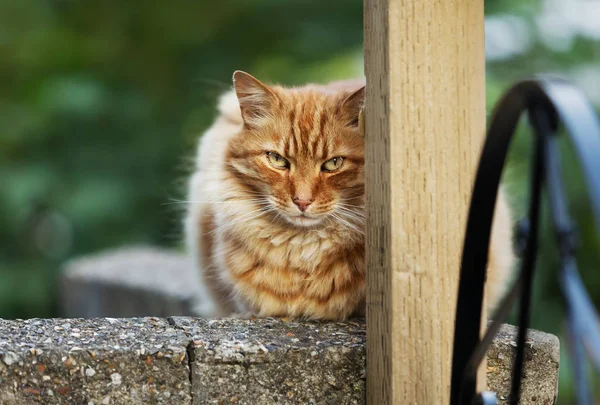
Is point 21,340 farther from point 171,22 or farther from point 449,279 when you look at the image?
point 171,22

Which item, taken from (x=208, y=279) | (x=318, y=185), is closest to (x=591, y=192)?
(x=318, y=185)

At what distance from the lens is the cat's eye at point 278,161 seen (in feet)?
6.59

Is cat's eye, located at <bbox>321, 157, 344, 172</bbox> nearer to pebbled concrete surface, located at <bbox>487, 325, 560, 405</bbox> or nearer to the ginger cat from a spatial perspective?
the ginger cat

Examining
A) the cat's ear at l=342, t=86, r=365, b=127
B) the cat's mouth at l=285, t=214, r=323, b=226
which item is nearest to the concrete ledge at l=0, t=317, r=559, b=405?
the cat's mouth at l=285, t=214, r=323, b=226

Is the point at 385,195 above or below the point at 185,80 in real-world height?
below

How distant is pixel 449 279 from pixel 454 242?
0.07 metres

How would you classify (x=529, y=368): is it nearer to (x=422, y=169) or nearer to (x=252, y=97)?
(x=422, y=169)

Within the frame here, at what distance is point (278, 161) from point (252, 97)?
0.57ft

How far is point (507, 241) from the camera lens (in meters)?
2.29

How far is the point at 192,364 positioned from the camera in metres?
1.64

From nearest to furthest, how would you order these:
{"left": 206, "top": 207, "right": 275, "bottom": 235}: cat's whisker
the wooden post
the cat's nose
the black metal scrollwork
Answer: the black metal scrollwork, the wooden post, the cat's nose, {"left": 206, "top": 207, "right": 275, "bottom": 235}: cat's whisker

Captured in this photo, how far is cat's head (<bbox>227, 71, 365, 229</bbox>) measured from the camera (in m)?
1.95

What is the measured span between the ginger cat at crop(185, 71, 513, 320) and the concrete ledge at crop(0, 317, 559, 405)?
0.17 metres

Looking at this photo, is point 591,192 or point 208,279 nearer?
point 591,192
